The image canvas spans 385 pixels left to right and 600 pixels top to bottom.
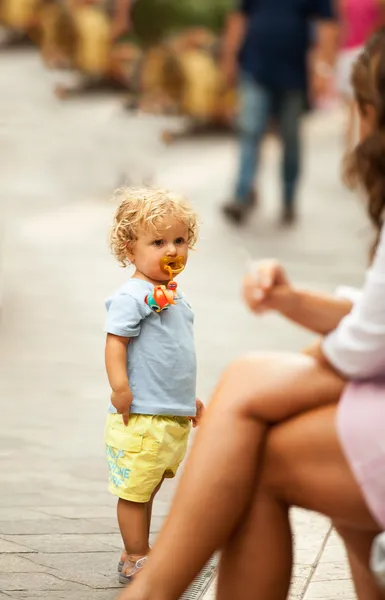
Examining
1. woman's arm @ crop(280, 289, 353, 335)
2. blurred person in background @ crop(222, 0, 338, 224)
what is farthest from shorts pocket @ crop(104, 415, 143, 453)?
blurred person in background @ crop(222, 0, 338, 224)

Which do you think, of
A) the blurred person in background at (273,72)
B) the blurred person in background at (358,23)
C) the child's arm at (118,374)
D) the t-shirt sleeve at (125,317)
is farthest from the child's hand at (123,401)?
the blurred person in background at (358,23)

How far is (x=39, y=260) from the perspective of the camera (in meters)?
7.35

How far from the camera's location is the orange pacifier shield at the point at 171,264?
3230mm

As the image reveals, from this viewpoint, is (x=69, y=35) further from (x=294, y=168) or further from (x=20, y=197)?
(x=294, y=168)

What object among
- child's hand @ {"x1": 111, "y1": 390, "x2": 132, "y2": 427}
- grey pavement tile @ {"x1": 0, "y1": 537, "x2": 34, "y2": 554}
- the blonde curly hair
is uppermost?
the blonde curly hair

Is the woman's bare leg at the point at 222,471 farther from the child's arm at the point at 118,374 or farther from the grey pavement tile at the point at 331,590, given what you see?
the grey pavement tile at the point at 331,590

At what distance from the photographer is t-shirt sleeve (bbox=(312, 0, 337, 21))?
7.96 m

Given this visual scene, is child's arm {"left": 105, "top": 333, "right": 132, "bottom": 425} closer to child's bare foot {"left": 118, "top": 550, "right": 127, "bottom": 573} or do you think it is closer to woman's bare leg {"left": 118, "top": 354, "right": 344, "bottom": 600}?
child's bare foot {"left": 118, "top": 550, "right": 127, "bottom": 573}

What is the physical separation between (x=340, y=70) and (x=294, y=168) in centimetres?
146

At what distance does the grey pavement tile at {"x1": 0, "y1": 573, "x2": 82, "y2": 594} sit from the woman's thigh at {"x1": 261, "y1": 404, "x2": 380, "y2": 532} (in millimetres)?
950

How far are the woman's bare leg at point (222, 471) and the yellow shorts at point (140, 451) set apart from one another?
2.16 ft

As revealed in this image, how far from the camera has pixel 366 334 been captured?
2441 millimetres

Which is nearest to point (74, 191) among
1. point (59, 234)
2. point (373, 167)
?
point (59, 234)

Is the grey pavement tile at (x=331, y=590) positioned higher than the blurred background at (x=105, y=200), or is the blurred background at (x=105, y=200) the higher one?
the blurred background at (x=105, y=200)
